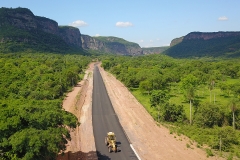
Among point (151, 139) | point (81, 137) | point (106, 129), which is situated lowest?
point (151, 139)

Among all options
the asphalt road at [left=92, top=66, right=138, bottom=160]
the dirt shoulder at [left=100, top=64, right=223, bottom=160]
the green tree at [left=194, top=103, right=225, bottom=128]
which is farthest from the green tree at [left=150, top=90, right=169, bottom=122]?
the green tree at [left=194, top=103, right=225, bottom=128]

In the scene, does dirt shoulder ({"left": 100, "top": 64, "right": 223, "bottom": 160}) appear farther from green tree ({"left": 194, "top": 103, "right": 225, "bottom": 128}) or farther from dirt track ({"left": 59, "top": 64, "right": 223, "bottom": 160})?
green tree ({"left": 194, "top": 103, "right": 225, "bottom": 128})

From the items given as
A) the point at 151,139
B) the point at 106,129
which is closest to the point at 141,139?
the point at 151,139

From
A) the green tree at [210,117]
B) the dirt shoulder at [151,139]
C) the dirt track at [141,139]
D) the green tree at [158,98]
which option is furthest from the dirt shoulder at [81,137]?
the green tree at [210,117]

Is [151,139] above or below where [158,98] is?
below

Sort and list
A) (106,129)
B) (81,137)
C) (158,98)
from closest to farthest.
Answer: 1. (81,137)
2. (106,129)
3. (158,98)

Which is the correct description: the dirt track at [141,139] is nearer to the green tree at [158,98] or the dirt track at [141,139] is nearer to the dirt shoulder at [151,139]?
the dirt shoulder at [151,139]

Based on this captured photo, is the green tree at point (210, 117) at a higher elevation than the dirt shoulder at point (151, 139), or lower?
higher

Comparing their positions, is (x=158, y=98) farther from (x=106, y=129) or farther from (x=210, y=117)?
(x=106, y=129)

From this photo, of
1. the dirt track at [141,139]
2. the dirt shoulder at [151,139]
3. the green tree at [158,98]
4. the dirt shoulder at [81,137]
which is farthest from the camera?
the green tree at [158,98]
